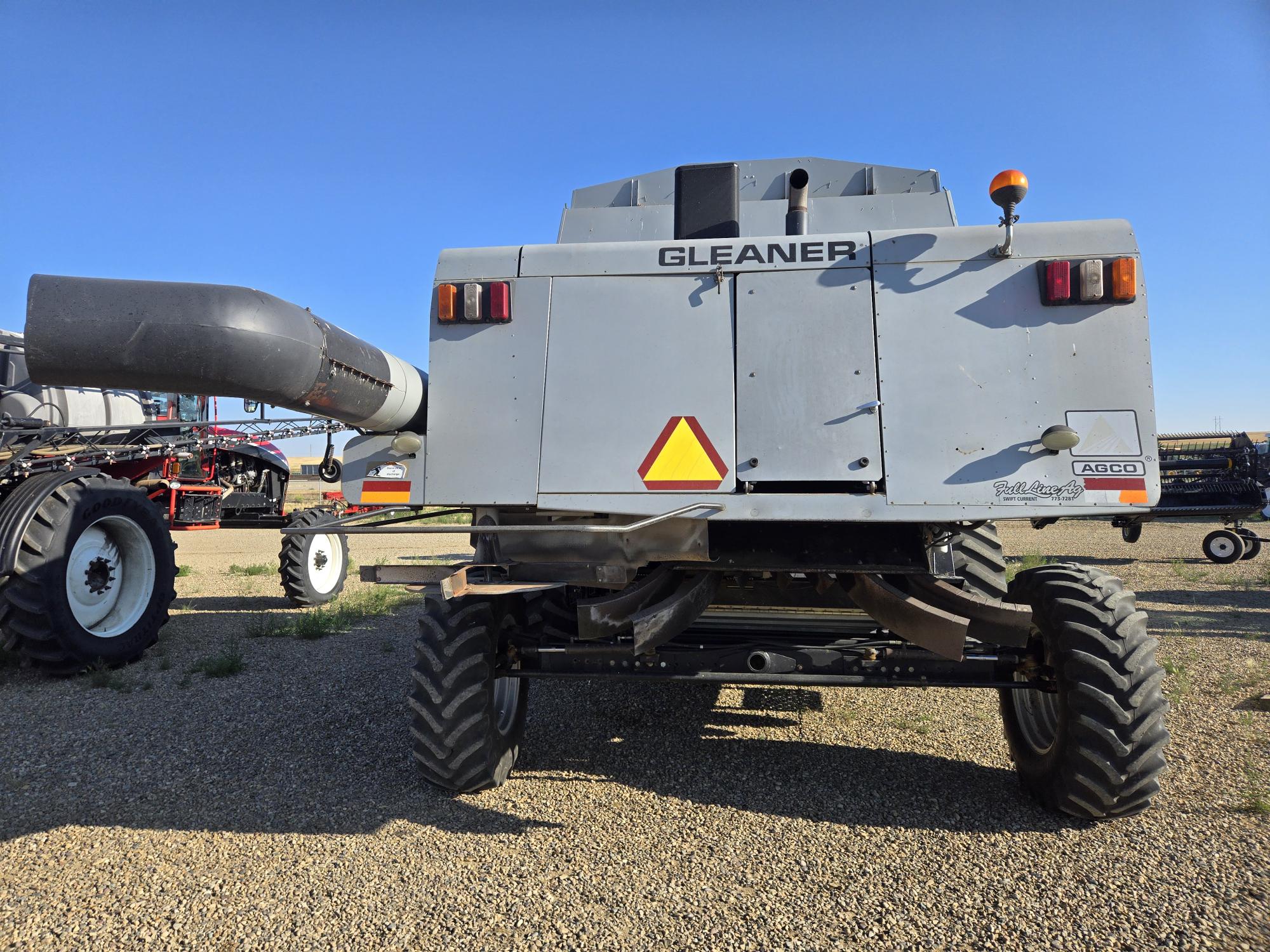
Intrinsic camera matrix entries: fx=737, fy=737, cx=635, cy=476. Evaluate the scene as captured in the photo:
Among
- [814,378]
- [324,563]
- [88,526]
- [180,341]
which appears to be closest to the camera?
[180,341]

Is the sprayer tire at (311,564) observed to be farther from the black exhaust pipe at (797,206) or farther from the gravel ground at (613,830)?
the black exhaust pipe at (797,206)

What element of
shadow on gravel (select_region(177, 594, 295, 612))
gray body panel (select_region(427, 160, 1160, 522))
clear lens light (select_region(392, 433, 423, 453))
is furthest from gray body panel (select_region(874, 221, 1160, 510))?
shadow on gravel (select_region(177, 594, 295, 612))

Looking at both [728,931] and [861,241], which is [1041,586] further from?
[728,931]

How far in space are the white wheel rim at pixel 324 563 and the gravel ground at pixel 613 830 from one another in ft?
11.3

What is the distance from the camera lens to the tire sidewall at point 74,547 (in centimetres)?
544

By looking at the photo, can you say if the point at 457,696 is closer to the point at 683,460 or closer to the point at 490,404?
the point at 490,404

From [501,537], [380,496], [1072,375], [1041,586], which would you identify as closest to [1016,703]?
[1041,586]

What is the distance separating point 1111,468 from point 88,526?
6950mm

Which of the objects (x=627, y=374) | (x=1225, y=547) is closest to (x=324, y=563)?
(x=627, y=374)

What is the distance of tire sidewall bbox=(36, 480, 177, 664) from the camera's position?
5438 mm

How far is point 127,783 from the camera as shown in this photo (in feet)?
12.4

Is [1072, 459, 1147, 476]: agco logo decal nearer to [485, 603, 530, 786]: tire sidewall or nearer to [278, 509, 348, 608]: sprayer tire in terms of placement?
[485, 603, 530, 786]: tire sidewall

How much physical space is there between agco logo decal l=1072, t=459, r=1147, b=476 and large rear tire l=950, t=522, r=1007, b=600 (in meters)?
1.48

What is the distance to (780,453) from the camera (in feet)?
10.00
